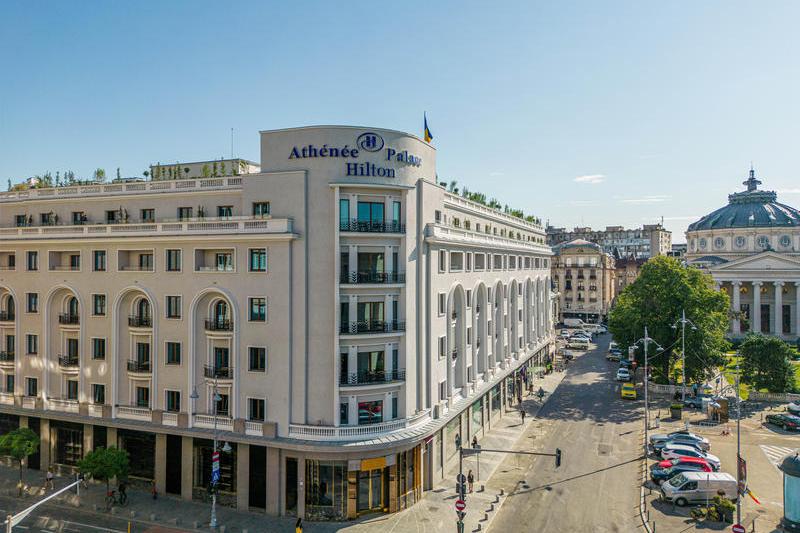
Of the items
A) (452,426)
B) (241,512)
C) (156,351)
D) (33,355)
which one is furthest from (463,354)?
(33,355)

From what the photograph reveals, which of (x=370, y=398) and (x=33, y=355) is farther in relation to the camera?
(x=33, y=355)

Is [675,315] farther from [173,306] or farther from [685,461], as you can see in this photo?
[173,306]

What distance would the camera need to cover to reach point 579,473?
160 feet

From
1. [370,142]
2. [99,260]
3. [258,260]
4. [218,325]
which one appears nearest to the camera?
[370,142]

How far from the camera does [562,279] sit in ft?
525

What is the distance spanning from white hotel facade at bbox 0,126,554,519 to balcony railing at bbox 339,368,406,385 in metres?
0.11

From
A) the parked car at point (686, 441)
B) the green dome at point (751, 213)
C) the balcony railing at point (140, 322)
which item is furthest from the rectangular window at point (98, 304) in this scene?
the green dome at point (751, 213)

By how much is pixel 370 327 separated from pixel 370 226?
7.35 m

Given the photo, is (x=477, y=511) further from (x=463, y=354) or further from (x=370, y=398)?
(x=463, y=354)

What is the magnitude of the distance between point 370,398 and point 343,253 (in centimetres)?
1072

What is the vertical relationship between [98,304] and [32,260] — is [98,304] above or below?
below

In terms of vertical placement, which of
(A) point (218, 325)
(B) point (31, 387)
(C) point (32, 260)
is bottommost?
(B) point (31, 387)

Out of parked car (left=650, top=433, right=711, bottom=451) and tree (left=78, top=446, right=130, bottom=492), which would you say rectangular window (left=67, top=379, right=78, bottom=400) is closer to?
tree (left=78, top=446, right=130, bottom=492)

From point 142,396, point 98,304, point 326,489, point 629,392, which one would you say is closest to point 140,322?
point 98,304
